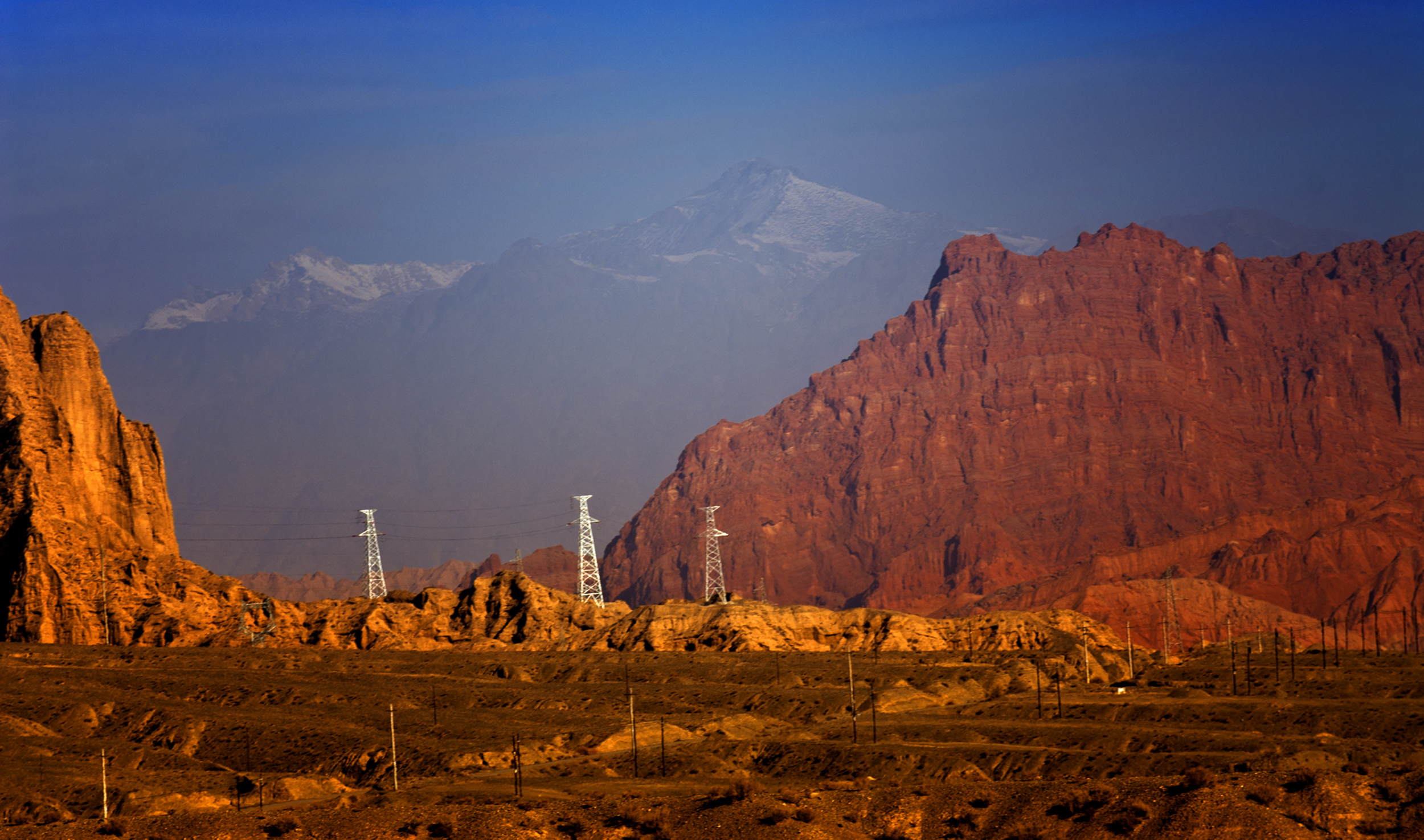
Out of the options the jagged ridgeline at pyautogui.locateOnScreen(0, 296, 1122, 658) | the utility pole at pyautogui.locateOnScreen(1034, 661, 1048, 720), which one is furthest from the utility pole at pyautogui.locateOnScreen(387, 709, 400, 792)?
the jagged ridgeline at pyautogui.locateOnScreen(0, 296, 1122, 658)

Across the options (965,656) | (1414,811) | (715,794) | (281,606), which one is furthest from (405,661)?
(1414,811)

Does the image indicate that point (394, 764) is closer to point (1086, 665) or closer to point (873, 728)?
point (873, 728)

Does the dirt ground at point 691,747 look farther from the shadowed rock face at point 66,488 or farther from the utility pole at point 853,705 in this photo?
the shadowed rock face at point 66,488

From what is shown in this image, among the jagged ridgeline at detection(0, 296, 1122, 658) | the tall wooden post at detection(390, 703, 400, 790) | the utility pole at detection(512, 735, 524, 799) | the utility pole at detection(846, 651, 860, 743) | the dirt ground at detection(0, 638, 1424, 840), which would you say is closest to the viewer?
the dirt ground at detection(0, 638, 1424, 840)

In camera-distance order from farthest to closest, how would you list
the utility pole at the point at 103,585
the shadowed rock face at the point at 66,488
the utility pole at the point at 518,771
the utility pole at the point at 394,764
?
the utility pole at the point at 103,585 → the shadowed rock face at the point at 66,488 → the utility pole at the point at 394,764 → the utility pole at the point at 518,771

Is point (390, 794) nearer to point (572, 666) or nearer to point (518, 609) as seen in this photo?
point (572, 666)

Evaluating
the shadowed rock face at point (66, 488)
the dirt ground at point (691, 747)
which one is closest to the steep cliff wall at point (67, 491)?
the shadowed rock face at point (66, 488)

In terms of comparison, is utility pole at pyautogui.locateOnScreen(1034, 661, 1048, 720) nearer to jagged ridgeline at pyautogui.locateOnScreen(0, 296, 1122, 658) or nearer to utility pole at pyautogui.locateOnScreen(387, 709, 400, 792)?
jagged ridgeline at pyautogui.locateOnScreen(0, 296, 1122, 658)

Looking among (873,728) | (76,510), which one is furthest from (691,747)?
(76,510)
